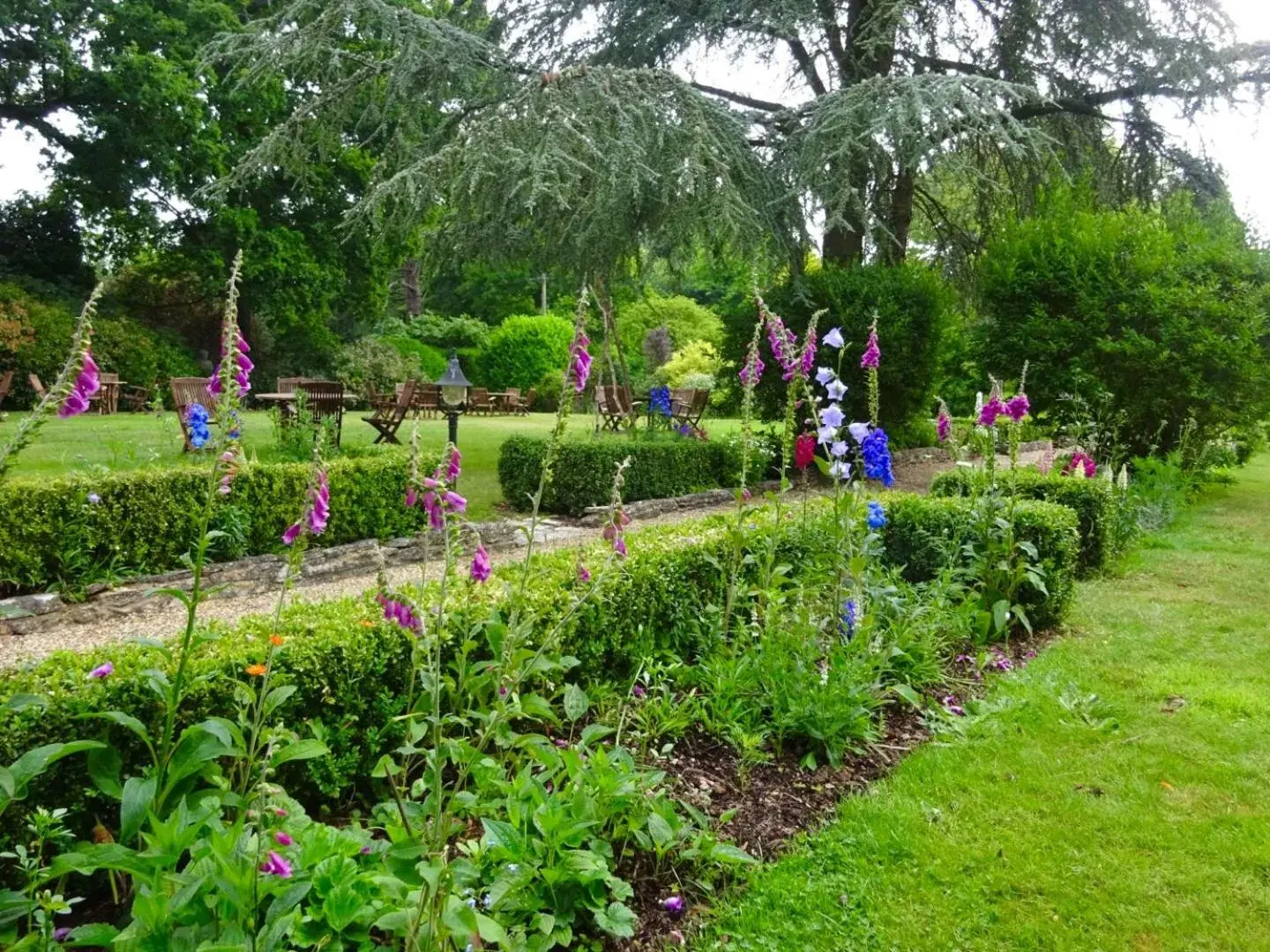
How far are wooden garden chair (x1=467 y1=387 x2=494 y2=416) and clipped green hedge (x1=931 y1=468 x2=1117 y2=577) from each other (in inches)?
584

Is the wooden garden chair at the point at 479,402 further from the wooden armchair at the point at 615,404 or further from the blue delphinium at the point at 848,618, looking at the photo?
the blue delphinium at the point at 848,618

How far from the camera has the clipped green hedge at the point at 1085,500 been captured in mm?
5434

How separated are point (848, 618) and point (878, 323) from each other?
6388 millimetres

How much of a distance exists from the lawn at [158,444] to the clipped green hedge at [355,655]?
2622mm

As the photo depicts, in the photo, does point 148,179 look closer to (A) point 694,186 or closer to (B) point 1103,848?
(A) point 694,186

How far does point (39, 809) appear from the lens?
61.2 inches

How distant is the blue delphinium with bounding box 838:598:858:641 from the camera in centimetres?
333

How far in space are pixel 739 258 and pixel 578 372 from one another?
23.5 ft

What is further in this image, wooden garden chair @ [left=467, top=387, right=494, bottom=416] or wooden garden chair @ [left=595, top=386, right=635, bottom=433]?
wooden garden chair @ [left=467, top=387, right=494, bottom=416]

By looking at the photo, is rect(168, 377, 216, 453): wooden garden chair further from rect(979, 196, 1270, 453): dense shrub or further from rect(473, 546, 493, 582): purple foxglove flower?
rect(979, 196, 1270, 453): dense shrub

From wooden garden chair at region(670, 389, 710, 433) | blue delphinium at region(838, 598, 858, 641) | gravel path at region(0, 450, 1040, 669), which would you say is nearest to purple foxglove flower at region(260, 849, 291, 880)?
gravel path at region(0, 450, 1040, 669)

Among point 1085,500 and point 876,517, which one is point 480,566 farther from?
point 1085,500

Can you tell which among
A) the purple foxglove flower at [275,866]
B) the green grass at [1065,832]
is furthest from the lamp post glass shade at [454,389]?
the purple foxglove flower at [275,866]

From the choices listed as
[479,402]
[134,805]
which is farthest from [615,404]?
[134,805]
